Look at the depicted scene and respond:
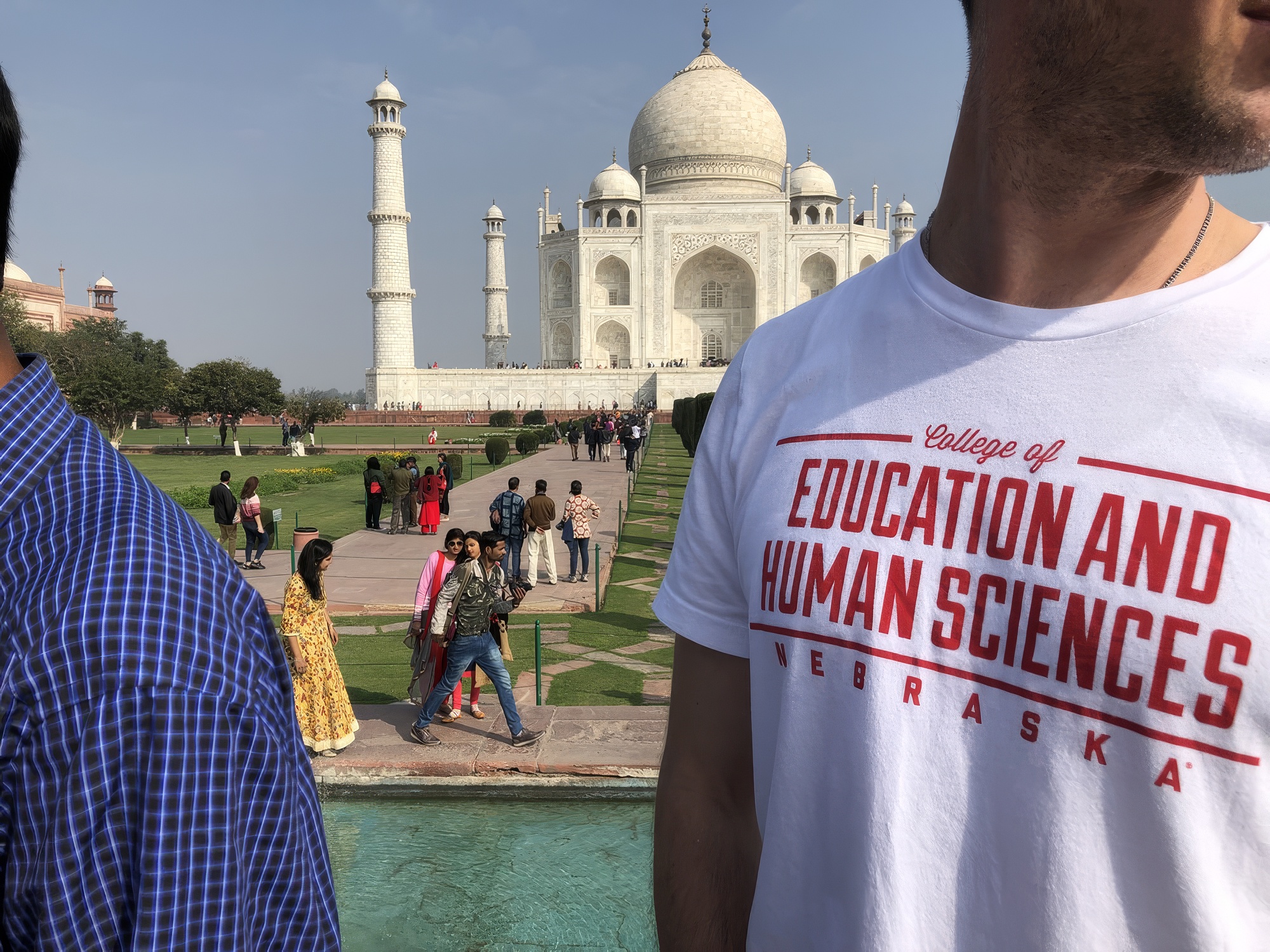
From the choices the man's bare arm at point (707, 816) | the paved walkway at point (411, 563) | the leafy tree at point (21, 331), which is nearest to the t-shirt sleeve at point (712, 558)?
the man's bare arm at point (707, 816)

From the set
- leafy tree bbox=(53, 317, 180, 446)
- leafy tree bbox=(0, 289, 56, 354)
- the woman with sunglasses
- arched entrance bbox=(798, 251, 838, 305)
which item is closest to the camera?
the woman with sunglasses

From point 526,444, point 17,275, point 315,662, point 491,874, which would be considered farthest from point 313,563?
point 17,275

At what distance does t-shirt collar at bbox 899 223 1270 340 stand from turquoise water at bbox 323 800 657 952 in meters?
2.54

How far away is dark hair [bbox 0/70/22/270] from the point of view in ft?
2.55

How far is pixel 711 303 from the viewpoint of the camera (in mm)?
38594

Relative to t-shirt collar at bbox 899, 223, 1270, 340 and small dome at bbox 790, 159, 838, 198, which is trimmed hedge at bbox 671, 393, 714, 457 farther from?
small dome at bbox 790, 159, 838, 198

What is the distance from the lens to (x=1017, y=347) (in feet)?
2.53

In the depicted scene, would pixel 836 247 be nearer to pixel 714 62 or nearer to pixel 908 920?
pixel 714 62

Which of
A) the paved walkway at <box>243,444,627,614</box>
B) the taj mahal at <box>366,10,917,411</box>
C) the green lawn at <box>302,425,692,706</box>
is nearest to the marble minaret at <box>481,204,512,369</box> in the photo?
the taj mahal at <box>366,10,917,411</box>

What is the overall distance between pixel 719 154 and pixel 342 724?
122ft

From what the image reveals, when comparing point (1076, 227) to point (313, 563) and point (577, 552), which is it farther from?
point (577, 552)

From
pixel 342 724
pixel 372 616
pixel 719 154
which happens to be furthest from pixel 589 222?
pixel 342 724

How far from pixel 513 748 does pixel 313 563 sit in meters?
1.21

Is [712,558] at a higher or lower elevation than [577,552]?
higher
